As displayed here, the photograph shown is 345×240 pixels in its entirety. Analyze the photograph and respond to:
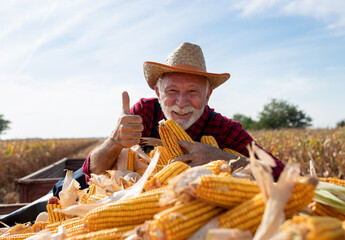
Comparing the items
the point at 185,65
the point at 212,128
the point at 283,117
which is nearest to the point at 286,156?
the point at 212,128

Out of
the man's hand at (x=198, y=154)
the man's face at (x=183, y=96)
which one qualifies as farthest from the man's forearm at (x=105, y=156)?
the man's face at (x=183, y=96)

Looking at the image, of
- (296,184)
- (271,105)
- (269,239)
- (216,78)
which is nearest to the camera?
(269,239)

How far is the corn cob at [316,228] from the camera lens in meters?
0.89

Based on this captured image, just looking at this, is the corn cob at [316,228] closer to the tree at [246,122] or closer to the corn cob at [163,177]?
the corn cob at [163,177]

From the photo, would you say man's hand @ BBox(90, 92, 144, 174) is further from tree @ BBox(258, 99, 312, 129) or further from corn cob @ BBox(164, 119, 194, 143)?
tree @ BBox(258, 99, 312, 129)

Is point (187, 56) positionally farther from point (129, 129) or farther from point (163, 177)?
point (163, 177)

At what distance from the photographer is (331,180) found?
1655 millimetres

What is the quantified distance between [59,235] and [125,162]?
3.39ft

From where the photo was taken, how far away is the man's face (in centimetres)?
293

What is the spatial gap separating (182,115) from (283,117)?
241 feet

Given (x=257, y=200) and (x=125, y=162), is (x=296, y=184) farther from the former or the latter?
(x=125, y=162)

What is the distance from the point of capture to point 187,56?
3.09 meters

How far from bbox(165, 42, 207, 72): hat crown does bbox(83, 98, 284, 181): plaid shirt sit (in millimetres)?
645

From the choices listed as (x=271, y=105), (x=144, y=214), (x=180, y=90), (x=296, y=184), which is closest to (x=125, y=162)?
(x=180, y=90)
